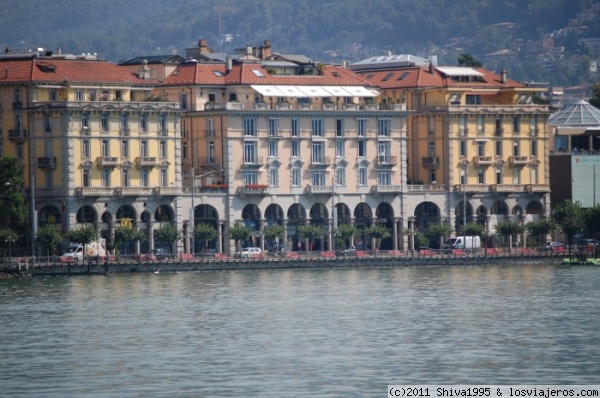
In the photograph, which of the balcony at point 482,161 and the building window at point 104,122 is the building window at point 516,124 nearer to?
the balcony at point 482,161

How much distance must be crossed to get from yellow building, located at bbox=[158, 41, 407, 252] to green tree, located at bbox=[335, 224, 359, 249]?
116 centimetres

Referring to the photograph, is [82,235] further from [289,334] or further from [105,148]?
[289,334]

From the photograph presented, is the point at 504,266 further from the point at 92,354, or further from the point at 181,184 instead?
the point at 92,354

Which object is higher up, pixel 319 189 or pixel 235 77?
pixel 235 77

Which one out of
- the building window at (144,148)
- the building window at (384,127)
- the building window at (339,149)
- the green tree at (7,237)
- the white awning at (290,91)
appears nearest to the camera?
the green tree at (7,237)

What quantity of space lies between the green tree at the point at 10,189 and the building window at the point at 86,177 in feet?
27.5

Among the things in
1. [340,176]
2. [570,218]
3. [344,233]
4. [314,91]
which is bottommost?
[344,233]

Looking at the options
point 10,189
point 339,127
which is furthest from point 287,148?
point 10,189

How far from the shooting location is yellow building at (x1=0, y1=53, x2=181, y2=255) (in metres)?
169

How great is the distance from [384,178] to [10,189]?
37243 millimetres

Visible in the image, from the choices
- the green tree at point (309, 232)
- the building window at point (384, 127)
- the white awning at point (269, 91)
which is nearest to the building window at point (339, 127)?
the building window at point (384, 127)

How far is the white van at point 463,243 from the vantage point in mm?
183625

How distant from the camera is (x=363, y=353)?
100438mm

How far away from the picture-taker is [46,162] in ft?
554
